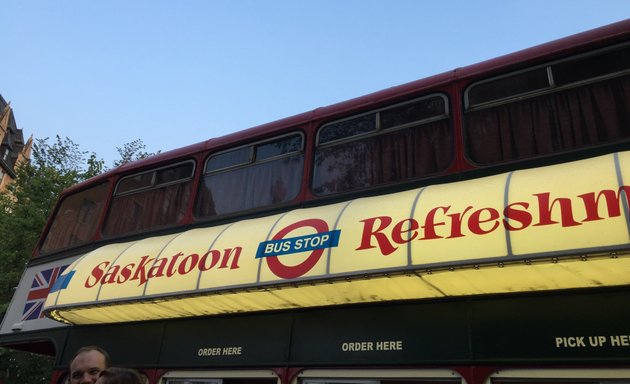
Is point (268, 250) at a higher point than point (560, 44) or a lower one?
lower

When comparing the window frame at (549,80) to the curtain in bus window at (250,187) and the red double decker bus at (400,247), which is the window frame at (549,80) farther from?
the curtain in bus window at (250,187)

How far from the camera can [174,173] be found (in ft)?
26.0

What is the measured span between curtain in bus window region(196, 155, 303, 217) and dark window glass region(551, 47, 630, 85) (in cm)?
333

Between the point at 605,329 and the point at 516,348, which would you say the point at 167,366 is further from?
the point at 605,329

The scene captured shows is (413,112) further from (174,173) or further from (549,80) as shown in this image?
(174,173)

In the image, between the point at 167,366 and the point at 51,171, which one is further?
the point at 51,171

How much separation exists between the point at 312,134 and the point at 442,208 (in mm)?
2654

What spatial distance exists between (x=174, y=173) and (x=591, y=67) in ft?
20.1

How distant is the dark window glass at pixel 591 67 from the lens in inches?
188

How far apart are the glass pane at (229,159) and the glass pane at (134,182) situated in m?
1.36

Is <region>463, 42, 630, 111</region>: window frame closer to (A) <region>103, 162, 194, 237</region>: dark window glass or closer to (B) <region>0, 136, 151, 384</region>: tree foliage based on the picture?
(A) <region>103, 162, 194, 237</region>: dark window glass

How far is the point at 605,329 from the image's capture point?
3904 mm

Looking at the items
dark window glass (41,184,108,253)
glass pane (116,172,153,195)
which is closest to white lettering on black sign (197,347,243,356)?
glass pane (116,172,153,195)

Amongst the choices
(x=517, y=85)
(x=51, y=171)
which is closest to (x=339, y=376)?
(x=517, y=85)
